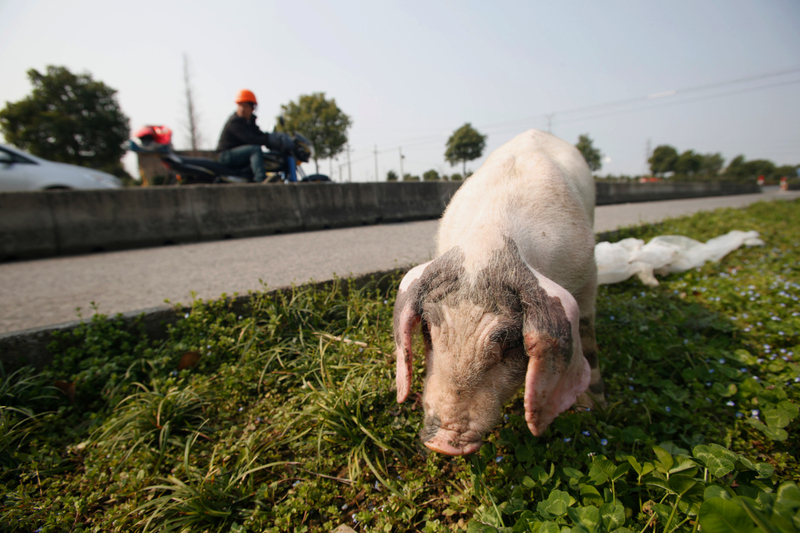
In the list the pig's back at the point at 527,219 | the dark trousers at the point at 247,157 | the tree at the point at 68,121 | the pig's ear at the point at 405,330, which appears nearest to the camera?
the pig's ear at the point at 405,330

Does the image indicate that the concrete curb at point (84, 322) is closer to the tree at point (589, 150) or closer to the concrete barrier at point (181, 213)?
the concrete barrier at point (181, 213)

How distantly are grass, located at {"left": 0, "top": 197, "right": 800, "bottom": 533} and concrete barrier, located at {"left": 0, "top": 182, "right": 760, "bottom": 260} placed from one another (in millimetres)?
2723

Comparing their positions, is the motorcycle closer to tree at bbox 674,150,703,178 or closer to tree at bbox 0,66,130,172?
tree at bbox 0,66,130,172

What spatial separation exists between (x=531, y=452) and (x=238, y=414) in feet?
5.71

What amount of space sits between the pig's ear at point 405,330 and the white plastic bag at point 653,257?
10.7 ft

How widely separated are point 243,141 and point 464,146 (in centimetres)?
3227

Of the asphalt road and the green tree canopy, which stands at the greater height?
the green tree canopy

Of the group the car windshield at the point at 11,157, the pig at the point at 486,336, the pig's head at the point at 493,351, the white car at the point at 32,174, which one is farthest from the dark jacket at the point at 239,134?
the pig's head at the point at 493,351

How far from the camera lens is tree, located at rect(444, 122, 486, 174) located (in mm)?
36263

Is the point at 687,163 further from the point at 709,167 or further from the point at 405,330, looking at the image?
the point at 405,330

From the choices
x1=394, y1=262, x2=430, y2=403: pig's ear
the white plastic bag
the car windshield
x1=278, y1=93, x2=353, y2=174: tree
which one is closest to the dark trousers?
the car windshield

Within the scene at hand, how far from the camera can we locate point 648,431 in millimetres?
1987

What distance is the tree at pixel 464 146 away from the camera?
3626 cm

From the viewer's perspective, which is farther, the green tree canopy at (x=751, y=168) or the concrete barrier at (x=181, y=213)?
the green tree canopy at (x=751, y=168)
